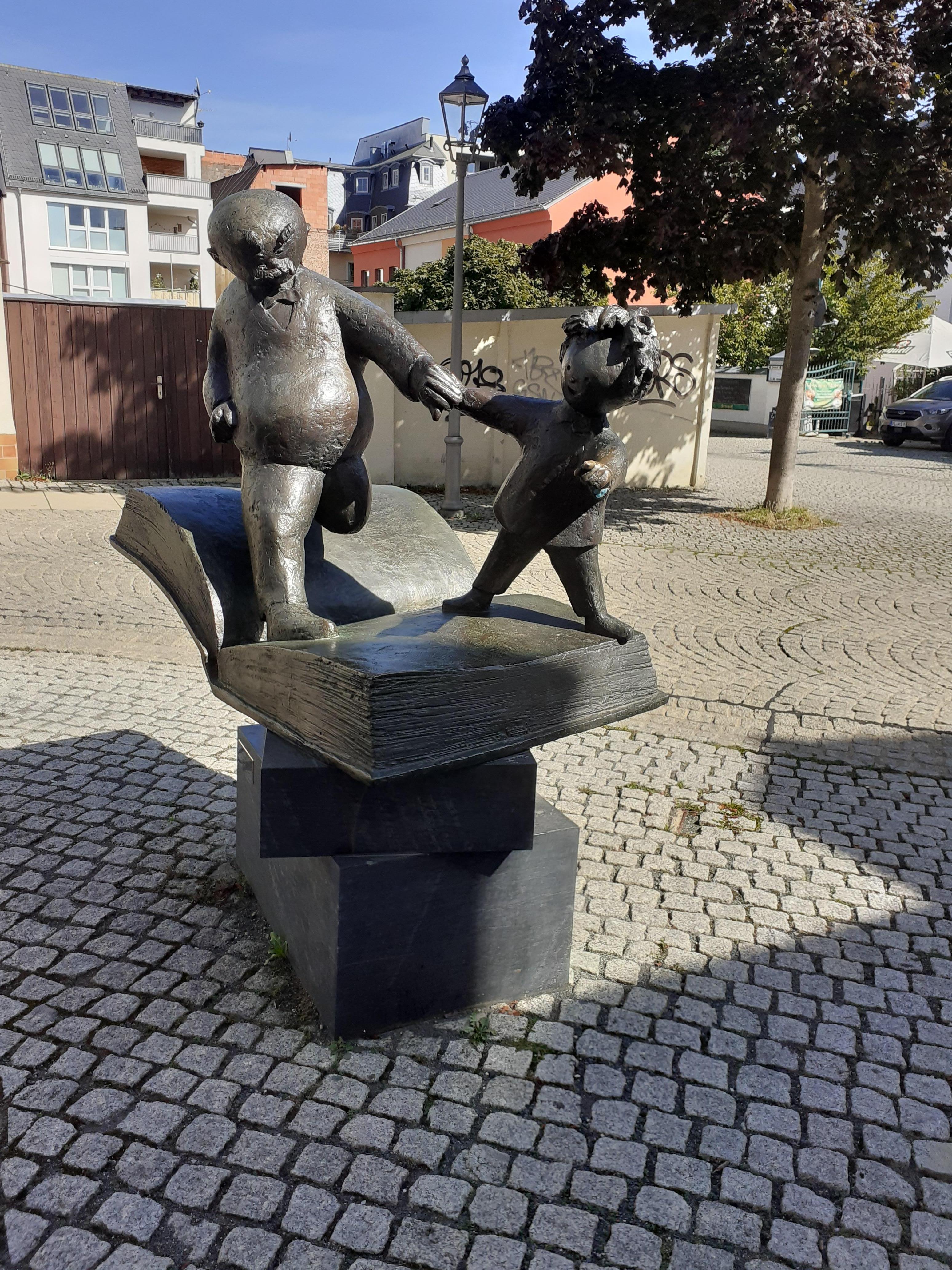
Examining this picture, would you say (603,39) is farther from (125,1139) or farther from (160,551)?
(125,1139)

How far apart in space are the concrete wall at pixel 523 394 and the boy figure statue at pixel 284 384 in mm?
10068

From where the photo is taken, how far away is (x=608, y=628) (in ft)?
8.79

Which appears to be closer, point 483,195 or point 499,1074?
point 499,1074

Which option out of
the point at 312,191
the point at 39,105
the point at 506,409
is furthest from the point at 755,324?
the point at 39,105

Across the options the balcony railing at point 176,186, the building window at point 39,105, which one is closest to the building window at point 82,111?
the building window at point 39,105

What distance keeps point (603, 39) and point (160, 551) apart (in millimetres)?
8730

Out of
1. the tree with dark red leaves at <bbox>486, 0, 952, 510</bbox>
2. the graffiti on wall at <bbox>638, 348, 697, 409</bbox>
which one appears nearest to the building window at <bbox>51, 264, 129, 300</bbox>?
the graffiti on wall at <bbox>638, 348, 697, 409</bbox>

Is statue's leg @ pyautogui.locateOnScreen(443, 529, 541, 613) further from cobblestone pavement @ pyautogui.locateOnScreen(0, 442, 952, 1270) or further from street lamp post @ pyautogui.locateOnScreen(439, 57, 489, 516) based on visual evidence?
street lamp post @ pyautogui.locateOnScreen(439, 57, 489, 516)

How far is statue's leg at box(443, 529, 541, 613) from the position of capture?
2588 millimetres

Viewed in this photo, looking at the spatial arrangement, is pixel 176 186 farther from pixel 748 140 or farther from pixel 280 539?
pixel 280 539

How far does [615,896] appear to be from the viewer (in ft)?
11.3

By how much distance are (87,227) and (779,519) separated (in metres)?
35.5

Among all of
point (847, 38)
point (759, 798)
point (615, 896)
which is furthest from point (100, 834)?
point (847, 38)

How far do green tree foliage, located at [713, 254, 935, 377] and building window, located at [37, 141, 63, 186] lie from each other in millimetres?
26273
